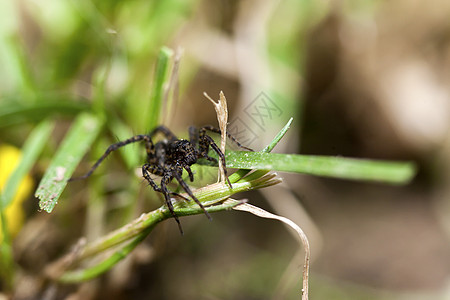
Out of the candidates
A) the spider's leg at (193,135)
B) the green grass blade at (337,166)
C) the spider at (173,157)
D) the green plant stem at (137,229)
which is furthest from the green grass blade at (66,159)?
the green grass blade at (337,166)

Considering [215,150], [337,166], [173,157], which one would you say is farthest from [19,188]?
[337,166]

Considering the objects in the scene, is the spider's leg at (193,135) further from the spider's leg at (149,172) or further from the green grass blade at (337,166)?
the green grass blade at (337,166)

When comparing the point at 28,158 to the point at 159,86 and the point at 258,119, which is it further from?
the point at 258,119

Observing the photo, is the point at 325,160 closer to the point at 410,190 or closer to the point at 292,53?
the point at 292,53

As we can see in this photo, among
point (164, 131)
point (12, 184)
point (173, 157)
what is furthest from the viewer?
point (164, 131)

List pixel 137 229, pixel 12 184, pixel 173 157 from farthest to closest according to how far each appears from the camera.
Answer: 1. pixel 12 184
2. pixel 173 157
3. pixel 137 229

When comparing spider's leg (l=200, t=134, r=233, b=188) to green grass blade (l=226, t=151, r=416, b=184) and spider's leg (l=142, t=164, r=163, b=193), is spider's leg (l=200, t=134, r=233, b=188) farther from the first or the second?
spider's leg (l=142, t=164, r=163, b=193)
